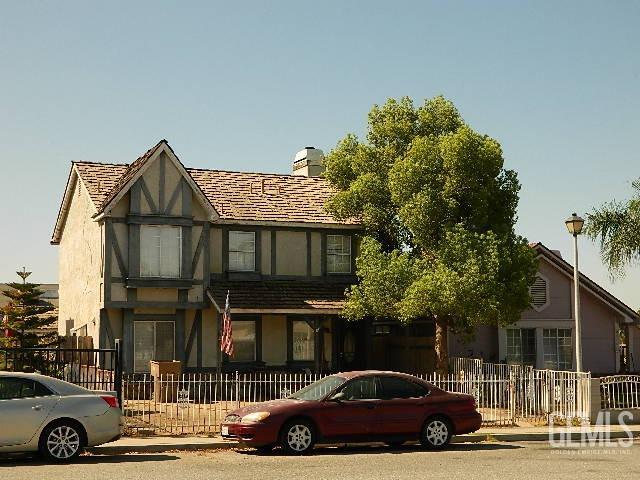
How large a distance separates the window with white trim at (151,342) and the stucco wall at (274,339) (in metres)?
3.16

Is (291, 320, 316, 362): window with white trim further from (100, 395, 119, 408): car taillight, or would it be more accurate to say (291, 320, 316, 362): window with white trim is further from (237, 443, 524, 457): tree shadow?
(100, 395, 119, 408): car taillight

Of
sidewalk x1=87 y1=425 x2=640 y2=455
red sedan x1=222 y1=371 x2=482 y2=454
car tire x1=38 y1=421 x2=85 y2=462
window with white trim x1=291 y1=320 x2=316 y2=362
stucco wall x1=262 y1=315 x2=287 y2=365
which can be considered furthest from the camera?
window with white trim x1=291 y1=320 x2=316 y2=362

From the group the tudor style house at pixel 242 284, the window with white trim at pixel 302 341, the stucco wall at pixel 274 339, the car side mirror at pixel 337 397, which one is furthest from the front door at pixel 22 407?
the window with white trim at pixel 302 341

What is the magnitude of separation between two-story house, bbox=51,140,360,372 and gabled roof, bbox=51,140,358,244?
0.15 feet

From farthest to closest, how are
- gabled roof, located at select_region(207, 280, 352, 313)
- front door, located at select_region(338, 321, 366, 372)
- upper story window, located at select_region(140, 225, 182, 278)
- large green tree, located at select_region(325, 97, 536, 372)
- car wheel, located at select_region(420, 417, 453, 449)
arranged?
front door, located at select_region(338, 321, 366, 372), gabled roof, located at select_region(207, 280, 352, 313), upper story window, located at select_region(140, 225, 182, 278), large green tree, located at select_region(325, 97, 536, 372), car wheel, located at select_region(420, 417, 453, 449)

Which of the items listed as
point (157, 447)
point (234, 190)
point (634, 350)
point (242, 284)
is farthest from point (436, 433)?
point (634, 350)

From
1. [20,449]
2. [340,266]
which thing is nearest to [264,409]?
[20,449]

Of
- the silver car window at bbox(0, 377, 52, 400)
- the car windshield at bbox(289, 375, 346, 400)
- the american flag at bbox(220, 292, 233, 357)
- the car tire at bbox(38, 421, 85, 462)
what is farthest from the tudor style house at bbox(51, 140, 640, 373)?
the car tire at bbox(38, 421, 85, 462)

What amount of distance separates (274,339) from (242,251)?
3.15 meters

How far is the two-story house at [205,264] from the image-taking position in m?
29.6

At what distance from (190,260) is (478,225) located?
29.8 feet

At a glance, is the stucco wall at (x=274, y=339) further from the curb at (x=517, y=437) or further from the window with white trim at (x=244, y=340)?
the curb at (x=517, y=437)

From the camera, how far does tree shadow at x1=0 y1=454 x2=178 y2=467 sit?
15695mm

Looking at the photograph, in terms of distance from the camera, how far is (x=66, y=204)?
120 feet
